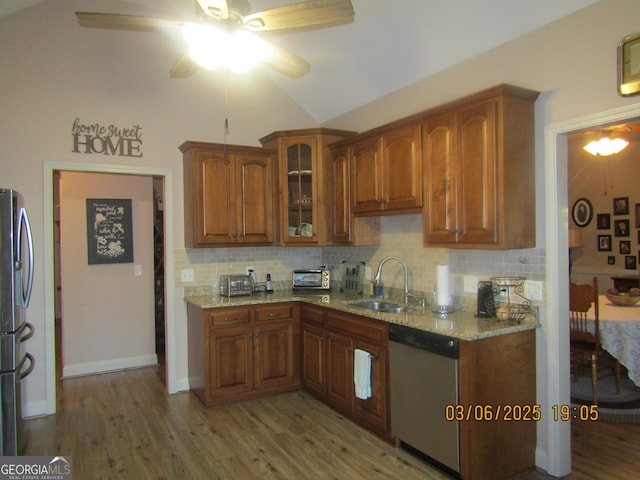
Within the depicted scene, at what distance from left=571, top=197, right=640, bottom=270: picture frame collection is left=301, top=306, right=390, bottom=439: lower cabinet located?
5461 millimetres

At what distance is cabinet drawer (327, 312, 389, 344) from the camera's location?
309 cm

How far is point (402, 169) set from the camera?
338 centimetres

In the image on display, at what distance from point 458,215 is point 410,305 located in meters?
1.01

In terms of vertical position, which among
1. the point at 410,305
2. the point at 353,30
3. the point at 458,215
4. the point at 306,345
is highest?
the point at 353,30

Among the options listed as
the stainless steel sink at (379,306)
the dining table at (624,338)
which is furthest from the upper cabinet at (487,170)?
the dining table at (624,338)

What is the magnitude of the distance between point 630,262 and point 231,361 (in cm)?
616

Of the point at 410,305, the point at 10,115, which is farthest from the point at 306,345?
the point at 10,115

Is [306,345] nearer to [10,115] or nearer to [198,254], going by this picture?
[198,254]

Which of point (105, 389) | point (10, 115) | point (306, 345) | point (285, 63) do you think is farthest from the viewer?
point (105, 389)

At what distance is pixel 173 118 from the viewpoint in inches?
169

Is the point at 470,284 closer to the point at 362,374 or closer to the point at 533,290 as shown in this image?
the point at 533,290

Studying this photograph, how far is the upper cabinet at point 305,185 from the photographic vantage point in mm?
4223

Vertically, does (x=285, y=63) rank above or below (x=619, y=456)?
above

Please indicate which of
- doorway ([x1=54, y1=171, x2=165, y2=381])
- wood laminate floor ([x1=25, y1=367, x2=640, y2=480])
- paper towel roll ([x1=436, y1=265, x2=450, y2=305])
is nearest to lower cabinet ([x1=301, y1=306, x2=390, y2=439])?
wood laminate floor ([x1=25, y1=367, x2=640, y2=480])
